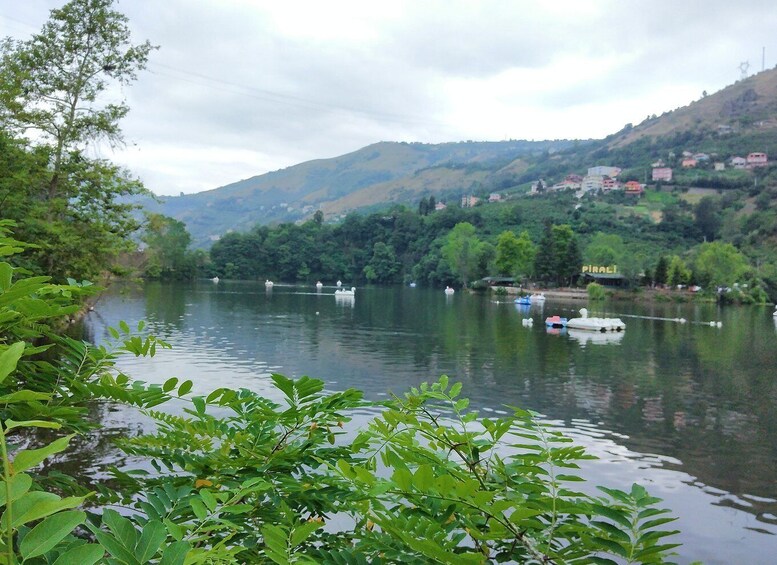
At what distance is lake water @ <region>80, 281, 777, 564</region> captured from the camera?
37.2ft

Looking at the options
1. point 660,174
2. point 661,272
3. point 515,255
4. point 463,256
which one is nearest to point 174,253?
point 463,256

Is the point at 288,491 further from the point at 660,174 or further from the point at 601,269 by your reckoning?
the point at 660,174

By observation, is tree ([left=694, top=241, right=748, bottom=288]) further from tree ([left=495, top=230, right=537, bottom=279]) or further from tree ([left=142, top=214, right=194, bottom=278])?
tree ([left=142, top=214, right=194, bottom=278])

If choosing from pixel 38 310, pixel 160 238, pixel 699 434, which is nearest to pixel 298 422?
pixel 38 310

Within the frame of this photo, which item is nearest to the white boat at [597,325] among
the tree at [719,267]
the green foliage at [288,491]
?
the green foliage at [288,491]

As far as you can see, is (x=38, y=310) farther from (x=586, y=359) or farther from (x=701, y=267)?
(x=701, y=267)

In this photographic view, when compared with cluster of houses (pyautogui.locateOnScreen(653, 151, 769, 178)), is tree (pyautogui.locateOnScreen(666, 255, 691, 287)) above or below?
below

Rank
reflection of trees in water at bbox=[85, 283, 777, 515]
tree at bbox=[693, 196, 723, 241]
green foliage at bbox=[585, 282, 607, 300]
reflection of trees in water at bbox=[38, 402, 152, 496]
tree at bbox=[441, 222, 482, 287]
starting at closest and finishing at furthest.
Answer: reflection of trees in water at bbox=[38, 402, 152, 496] < reflection of trees in water at bbox=[85, 283, 777, 515] < green foliage at bbox=[585, 282, 607, 300] < tree at bbox=[441, 222, 482, 287] < tree at bbox=[693, 196, 723, 241]

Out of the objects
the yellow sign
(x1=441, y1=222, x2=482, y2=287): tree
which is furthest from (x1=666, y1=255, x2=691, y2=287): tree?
(x1=441, y1=222, x2=482, y2=287): tree

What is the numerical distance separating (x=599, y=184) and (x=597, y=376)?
157478mm

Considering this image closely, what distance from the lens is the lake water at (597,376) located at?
11.3m

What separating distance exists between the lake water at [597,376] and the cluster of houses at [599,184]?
108m

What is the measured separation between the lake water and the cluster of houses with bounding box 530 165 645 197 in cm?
10780

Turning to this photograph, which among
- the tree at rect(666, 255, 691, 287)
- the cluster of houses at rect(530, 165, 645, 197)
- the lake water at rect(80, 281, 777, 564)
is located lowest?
the lake water at rect(80, 281, 777, 564)
